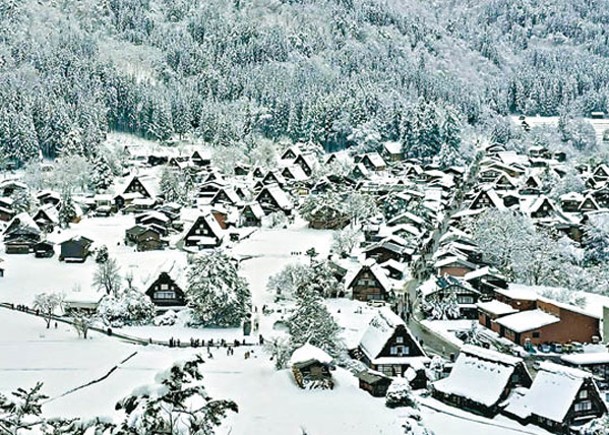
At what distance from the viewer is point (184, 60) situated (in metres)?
98.2

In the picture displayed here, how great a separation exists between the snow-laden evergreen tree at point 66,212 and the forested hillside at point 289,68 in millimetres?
15931

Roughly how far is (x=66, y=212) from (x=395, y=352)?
25816 mm

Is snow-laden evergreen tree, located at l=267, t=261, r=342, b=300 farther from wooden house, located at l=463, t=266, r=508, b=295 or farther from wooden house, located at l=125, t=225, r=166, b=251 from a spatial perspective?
wooden house, located at l=125, t=225, r=166, b=251

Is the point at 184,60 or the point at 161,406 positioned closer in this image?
the point at 161,406

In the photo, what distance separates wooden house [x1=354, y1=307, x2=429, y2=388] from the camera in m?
21.6

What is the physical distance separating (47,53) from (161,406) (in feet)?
294

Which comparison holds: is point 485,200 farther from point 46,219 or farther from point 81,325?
point 81,325

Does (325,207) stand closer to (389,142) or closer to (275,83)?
(389,142)

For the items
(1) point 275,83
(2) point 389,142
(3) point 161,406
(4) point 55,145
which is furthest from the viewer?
(1) point 275,83

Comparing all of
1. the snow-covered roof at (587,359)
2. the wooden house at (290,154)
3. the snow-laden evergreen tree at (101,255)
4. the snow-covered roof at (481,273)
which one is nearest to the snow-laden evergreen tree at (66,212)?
the snow-laden evergreen tree at (101,255)

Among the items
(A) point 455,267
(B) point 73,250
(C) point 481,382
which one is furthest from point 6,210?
(C) point 481,382

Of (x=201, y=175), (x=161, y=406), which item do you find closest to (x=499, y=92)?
(x=201, y=175)

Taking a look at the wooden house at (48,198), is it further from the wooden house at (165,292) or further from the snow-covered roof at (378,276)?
the snow-covered roof at (378,276)

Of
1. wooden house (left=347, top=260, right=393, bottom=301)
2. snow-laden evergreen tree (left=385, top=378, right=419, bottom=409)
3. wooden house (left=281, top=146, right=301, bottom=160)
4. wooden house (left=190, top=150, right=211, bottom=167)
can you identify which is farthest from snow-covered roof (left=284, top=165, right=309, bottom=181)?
snow-laden evergreen tree (left=385, top=378, right=419, bottom=409)
